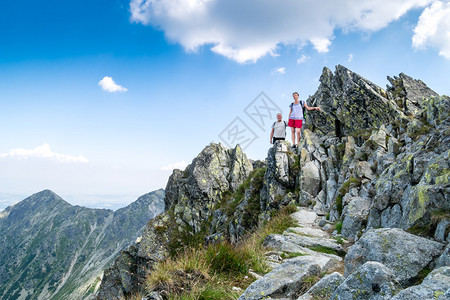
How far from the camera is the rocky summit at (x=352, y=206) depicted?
587cm

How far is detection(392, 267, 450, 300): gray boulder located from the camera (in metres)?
3.57

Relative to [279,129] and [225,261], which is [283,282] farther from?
[279,129]

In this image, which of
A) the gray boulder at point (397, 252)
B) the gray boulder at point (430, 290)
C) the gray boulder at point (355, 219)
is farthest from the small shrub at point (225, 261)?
the gray boulder at point (355, 219)

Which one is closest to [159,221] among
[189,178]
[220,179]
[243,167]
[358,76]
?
[189,178]

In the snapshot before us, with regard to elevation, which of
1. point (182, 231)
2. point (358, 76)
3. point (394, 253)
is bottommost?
point (182, 231)

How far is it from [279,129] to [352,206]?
12.6 m

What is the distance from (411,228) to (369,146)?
1744 cm

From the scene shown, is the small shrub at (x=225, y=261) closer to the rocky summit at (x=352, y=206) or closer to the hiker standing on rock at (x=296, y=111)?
the rocky summit at (x=352, y=206)

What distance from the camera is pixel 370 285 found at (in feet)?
14.1

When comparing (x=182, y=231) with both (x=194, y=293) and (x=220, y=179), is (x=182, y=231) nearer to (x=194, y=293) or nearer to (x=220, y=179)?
(x=220, y=179)

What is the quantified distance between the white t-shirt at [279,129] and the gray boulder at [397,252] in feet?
63.7

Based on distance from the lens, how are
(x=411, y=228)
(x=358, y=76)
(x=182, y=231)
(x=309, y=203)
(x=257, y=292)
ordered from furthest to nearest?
(x=182, y=231), (x=358, y=76), (x=309, y=203), (x=411, y=228), (x=257, y=292)

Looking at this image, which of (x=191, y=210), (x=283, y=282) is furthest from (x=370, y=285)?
(x=191, y=210)

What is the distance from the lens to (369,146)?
23.9m
